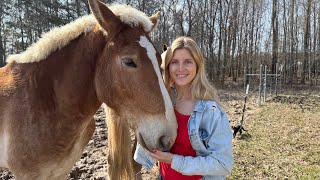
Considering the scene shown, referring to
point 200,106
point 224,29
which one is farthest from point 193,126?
point 224,29

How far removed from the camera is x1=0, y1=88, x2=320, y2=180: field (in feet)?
16.5

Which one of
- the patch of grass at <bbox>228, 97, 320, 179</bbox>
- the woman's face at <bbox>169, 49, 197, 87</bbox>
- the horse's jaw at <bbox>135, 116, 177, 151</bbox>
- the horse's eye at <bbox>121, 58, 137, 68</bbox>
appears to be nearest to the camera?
the horse's jaw at <bbox>135, 116, 177, 151</bbox>

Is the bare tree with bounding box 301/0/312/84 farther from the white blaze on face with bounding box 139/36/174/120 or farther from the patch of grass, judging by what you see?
the white blaze on face with bounding box 139/36/174/120

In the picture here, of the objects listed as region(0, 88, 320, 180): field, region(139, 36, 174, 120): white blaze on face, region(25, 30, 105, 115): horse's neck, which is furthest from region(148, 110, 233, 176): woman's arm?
region(25, 30, 105, 115): horse's neck

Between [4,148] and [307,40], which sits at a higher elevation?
[307,40]

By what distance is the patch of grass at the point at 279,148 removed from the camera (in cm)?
519

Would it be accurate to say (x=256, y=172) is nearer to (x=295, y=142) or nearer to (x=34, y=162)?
(x=295, y=142)

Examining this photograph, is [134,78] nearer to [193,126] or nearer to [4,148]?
[193,126]

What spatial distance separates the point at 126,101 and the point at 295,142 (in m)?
6.26

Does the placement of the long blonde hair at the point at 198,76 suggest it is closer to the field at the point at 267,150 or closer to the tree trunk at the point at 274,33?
the field at the point at 267,150

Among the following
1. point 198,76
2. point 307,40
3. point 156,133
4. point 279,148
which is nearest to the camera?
point 156,133

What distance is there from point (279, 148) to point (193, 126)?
17.5ft

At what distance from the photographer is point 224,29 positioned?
28.8 metres

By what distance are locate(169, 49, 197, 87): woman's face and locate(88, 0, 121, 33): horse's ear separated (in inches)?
20.1
